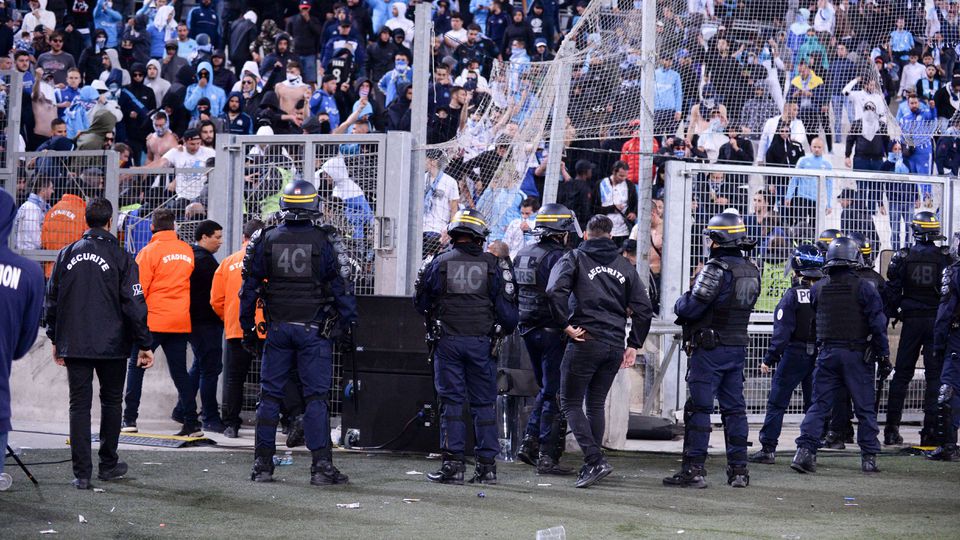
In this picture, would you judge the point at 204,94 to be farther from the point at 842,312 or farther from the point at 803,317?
the point at 842,312

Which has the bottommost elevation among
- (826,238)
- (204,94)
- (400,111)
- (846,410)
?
(846,410)

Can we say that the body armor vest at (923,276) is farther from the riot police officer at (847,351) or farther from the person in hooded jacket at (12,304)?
the person in hooded jacket at (12,304)

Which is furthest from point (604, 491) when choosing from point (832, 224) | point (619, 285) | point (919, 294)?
point (832, 224)

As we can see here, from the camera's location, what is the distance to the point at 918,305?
1181cm

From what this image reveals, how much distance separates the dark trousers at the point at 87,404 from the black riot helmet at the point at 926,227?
741 centimetres

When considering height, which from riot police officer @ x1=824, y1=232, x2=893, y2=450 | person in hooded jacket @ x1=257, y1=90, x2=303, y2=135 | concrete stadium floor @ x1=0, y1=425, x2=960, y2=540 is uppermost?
person in hooded jacket @ x1=257, y1=90, x2=303, y2=135

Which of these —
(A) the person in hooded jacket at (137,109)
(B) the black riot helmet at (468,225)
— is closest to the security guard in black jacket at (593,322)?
(B) the black riot helmet at (468,225)

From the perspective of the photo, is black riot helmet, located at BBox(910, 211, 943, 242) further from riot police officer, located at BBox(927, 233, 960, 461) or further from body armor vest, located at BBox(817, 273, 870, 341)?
body armor vest, located at BBox(817, 273, 870, 341)

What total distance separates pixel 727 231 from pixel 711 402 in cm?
129

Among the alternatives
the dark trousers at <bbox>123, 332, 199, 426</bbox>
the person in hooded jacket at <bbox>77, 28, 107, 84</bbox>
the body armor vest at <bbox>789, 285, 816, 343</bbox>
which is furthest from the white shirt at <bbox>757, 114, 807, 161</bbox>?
the person in hooded jacket at <bbox>77, 28, 107, 84</bbox>

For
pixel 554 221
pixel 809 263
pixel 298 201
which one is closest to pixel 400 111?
pixel 554 221

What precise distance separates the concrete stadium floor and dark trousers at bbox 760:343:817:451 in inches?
14.4

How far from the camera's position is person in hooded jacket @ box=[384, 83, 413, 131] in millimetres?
17344

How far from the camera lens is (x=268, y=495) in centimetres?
841
